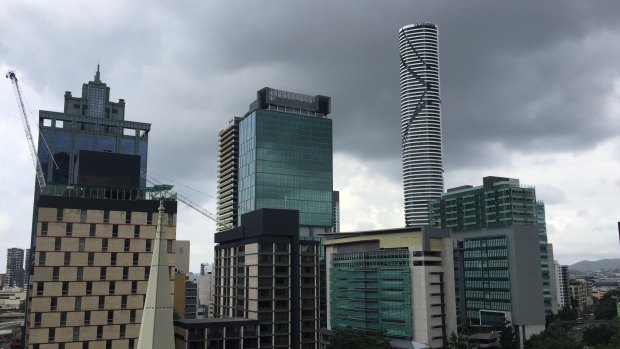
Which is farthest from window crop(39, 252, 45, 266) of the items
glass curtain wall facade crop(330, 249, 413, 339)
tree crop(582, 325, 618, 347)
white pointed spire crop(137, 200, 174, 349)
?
tree crop(582, 325, 618, 347)

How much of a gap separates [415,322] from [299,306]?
3471cm

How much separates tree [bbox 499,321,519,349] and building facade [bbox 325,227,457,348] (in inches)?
1055

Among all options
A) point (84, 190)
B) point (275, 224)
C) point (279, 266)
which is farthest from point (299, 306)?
point (84, 190)

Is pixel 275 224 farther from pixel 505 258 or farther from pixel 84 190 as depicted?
pixel 505 258

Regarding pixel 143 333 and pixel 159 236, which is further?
pixel 159 236

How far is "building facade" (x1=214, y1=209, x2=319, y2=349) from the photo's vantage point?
144625mm

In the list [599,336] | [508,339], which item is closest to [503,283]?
[508,339]

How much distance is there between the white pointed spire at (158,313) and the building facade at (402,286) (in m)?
130

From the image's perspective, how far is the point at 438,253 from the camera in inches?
5955

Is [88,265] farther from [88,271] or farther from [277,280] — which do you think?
[277,280]

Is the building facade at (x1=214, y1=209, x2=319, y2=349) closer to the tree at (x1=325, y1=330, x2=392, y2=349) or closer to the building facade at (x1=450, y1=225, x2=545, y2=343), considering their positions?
the tree at (x1=325, y1=330, x2=392, y2=349)

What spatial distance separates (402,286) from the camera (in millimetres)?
148875

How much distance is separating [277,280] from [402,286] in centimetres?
3777

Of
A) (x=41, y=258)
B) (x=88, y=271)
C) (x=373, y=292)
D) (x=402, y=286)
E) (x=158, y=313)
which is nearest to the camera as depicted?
(x=158, y=313)
